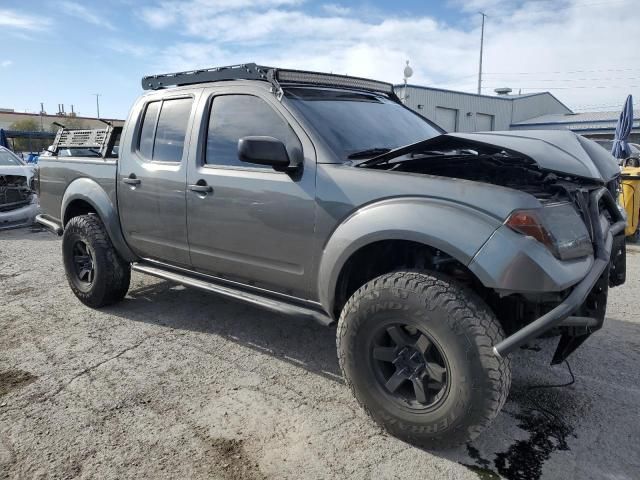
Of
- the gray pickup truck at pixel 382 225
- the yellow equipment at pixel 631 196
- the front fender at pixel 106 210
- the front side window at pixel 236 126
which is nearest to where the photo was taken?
the gray pickup truck at pixel 382 225

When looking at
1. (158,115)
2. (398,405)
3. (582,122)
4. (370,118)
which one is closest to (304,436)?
(398,405)

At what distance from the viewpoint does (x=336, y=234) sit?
2770 mm

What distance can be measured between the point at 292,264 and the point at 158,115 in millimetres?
1918

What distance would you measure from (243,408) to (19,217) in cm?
813

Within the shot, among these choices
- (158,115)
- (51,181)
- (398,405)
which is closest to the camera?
(398,405)

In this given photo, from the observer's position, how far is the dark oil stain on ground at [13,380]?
10.5 ft

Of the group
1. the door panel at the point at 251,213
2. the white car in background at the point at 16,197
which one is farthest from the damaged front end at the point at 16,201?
the door panel at the point at 251,213

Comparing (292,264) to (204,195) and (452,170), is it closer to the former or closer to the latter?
(204,195)

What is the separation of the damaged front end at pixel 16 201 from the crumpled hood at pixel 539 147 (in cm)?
851

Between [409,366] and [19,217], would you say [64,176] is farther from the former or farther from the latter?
[19,217]

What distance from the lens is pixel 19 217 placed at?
912 cm

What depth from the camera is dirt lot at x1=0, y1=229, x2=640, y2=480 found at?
243 cm

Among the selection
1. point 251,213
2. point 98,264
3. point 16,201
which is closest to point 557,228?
point 251,213

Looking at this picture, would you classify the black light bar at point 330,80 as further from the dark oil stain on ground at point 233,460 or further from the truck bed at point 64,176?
the dark oil stain on ground at point 233,460
